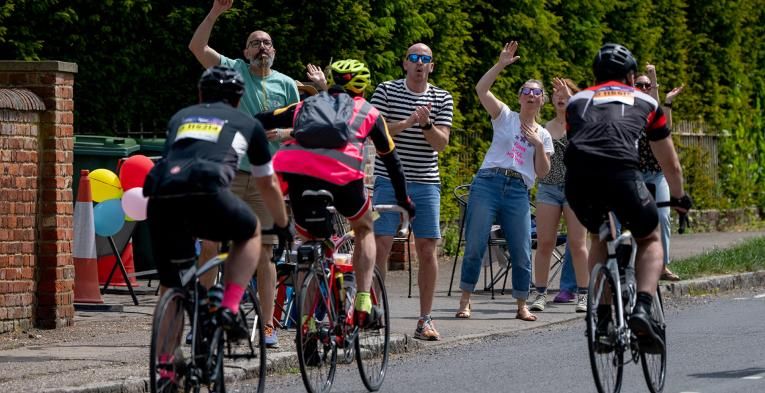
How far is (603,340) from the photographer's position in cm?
792

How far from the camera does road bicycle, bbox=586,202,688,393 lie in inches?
312

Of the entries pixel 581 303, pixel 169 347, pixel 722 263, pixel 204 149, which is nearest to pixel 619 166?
pixel 204 149

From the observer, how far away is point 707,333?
11.6 m

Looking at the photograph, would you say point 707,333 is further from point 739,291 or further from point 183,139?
point 183,139

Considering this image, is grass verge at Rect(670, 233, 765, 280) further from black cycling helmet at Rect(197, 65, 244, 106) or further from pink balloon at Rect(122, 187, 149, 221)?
black cycling helmet at Rect(197, 65, 244, 106)

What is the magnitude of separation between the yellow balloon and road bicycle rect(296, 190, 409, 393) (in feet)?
15.1

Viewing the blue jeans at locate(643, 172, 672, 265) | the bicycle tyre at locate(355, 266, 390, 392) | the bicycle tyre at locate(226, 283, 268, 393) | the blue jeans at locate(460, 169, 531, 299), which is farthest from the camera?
the blue jeans at locate(643, 172, 672, 265)

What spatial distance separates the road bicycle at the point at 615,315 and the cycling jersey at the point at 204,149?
72.7 inches

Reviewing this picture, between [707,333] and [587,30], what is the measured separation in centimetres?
957

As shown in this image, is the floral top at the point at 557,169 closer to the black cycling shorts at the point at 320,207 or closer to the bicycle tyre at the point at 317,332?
the black cycling shorts at the point at 320,207

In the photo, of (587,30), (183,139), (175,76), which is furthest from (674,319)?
(587,30)

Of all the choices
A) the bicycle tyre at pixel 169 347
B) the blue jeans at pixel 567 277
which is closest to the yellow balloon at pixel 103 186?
the blue jeans at pixel 567 277

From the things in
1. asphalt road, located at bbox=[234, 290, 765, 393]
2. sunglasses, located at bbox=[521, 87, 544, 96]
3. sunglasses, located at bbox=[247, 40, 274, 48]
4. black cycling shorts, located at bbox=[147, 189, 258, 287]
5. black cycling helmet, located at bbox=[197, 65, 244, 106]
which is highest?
sunglasses, located at bbox=[247, 40, 274, 48]

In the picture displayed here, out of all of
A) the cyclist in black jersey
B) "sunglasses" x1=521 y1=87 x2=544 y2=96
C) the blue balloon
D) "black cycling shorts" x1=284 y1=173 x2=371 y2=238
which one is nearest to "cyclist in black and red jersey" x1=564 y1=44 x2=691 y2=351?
"black cycling shorts" x1=284 y1=173 x2=371 y2=238
